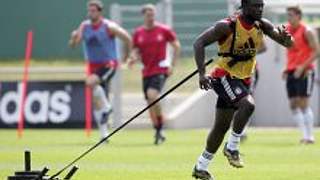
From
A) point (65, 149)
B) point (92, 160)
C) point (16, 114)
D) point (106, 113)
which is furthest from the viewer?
point (16, 114)

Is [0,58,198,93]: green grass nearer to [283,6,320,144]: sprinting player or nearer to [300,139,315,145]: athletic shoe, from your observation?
[283,6,320,144]: sprinting player

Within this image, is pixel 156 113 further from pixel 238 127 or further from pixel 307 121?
pixel 238 127

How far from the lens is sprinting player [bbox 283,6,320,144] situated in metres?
21.6

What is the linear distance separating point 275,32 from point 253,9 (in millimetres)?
473

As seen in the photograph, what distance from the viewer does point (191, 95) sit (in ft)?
95.2

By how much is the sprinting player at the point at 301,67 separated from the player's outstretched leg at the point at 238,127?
26.8ft

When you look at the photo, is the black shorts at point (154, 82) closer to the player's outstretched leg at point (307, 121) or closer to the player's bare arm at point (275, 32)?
the player's outstretched leg at point (307, 121)

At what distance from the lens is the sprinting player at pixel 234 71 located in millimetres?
13070

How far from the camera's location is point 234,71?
13.4 metres

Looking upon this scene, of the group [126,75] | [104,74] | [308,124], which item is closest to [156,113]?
[104,74]

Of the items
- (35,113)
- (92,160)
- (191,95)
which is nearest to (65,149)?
(92,160)

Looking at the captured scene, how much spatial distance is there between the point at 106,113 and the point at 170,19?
21.5 ft

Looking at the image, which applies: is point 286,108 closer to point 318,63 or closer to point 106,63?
point 318,63

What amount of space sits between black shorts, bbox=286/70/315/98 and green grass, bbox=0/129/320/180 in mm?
914
